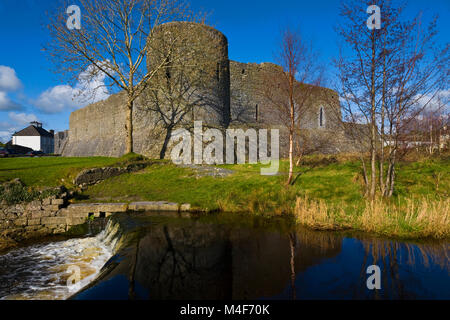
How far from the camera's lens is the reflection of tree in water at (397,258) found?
3999 mm

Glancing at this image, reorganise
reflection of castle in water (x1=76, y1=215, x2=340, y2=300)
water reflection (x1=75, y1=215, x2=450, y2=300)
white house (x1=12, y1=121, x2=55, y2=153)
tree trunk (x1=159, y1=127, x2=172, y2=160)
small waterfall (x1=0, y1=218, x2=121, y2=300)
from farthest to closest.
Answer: white house (x1=12, y1=121, x2=55, y2=153) < tree trunk (x1=159, y1=127, x2=172, y2=160) < small waterfall (x1=0, y1=218, x2=121, y2=300) < reflection of castle in water (x1=76, y1=215, x2=340, y2=300) < water reflection (x1=75, y1=215, x2=450, y2=300)

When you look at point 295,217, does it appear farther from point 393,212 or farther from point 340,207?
point 393,212

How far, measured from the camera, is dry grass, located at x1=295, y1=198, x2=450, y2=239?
20.3ft

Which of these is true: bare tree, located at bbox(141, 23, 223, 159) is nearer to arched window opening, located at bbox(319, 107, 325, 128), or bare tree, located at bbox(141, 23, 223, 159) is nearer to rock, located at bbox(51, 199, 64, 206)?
rock, located at bbox(51, 199, 64, 206)

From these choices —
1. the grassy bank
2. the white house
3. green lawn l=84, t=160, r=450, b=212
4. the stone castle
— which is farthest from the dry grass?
the white house

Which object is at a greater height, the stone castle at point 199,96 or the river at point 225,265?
the stone castle at point 199,96

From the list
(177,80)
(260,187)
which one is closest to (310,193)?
(260,187)

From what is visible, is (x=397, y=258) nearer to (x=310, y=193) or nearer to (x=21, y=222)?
(x=310, y=193)

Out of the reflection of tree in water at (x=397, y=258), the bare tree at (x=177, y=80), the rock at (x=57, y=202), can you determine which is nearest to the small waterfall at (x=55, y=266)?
the rock at (x=57, y=202)

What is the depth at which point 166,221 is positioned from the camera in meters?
8.17

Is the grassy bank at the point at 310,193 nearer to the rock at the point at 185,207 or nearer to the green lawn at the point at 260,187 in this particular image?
the green lawn at the point at 260,187

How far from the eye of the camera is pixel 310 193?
31.9 ft

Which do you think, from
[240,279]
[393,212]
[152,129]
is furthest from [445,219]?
[152,129]

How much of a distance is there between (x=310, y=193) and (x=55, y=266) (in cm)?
770
